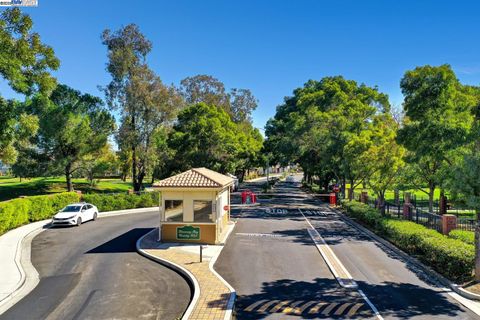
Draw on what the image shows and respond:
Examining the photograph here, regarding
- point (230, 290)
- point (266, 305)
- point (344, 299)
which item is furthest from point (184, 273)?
point (344, 299)

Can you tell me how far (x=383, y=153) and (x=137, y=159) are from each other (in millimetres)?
29046

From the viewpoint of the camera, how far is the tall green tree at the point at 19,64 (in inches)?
624

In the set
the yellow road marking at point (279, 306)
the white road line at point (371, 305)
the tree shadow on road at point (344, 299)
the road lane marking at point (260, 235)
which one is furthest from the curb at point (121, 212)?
the white road line at point (371, 305)

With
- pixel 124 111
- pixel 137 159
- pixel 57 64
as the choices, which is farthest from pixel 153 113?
pixel 57 64

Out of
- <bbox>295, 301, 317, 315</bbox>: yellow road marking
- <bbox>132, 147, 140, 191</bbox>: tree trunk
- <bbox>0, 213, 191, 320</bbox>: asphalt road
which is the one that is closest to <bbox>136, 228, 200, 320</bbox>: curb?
<bbox>0, 213, 191, 320</bbox>: asphalt road

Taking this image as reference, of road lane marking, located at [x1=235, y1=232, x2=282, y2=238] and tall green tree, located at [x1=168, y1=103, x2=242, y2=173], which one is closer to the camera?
road lane marking, located at [x1=235, y1=232, x2=282, y2=238]

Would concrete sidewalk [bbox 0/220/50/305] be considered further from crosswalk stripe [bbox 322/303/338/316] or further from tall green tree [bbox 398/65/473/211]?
tall green tree [bbox 398/65/473/211]

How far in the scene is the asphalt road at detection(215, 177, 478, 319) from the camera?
1034 cm

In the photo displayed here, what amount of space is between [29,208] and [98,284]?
14.8 m

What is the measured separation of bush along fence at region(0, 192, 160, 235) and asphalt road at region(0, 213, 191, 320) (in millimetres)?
2847

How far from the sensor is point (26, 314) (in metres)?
10.1

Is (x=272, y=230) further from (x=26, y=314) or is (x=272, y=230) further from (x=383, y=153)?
(x=26, y=314)

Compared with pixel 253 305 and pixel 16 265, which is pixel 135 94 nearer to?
pixel 16 265

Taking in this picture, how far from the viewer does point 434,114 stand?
21344mm
